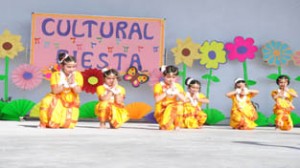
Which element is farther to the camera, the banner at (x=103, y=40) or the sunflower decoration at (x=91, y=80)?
the banner at (x=103, y=40)

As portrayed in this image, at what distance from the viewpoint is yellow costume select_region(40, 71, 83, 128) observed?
693 cm

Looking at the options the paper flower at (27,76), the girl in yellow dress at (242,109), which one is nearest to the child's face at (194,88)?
the girl in yellow dress at (242,109)

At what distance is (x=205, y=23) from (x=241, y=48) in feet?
2.00

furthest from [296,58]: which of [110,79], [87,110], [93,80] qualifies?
[110,79]

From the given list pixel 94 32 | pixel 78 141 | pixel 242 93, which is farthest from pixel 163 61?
pixel 78 141

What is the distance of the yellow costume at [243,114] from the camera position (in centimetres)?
796

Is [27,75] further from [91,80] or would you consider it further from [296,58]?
[296,58]

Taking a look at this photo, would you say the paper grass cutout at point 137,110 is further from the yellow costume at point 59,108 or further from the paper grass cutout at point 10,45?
the yellow costume at point 59,108

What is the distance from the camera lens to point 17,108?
8906 mm

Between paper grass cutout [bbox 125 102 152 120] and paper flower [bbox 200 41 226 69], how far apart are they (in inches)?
39.5

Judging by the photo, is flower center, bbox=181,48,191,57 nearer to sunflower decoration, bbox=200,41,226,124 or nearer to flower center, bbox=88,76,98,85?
sunflower decoration, bbox=200,41,226,124

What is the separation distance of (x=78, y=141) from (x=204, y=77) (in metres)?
4.79

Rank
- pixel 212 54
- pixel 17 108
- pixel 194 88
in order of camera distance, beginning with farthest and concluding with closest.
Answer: pixel 212 54
pixel 17 108
pixel 194 88

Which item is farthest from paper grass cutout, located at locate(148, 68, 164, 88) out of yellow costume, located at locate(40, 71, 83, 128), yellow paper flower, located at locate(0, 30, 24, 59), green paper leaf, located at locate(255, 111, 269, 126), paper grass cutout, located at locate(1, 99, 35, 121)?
yellow costume, located at locate(40, 71, 83, 128)
